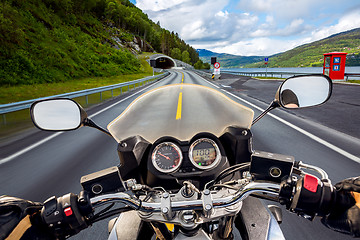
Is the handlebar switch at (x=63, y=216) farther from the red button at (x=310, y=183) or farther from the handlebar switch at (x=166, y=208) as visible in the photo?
the red button at (x=310, y=183)

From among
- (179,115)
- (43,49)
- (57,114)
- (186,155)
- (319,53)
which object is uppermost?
(319,53)

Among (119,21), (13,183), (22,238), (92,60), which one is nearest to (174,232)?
(22,238)

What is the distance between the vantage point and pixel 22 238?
1161mm

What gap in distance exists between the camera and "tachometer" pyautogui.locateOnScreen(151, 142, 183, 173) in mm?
1829

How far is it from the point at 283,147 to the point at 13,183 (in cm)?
557

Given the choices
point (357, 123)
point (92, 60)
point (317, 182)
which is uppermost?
point (92, 60)

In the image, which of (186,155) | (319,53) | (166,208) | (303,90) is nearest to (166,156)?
(186,155)

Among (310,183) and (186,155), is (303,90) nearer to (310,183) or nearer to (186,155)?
(310,183)

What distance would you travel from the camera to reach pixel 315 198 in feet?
4.19

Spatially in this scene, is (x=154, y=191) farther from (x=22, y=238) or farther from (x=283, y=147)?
(x=283, y=147)

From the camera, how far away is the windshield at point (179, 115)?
2188mm

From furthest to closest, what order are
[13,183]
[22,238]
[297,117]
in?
1. [297,117]
2. [13,183]
3. [22,238]

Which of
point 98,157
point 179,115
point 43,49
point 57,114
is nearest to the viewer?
point 57,114

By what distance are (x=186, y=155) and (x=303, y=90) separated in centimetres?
111
